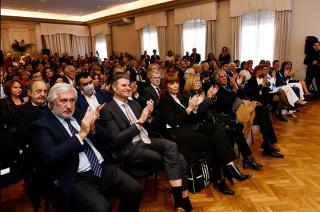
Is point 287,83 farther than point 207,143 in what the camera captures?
Yes

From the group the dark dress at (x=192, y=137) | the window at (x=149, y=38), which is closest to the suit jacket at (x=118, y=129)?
the dark dress at (x=192, y=137)

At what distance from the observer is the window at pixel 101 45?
15.1 metres

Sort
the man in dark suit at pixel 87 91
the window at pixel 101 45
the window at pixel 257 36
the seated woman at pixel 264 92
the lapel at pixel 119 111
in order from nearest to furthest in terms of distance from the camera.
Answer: the lapel at pixel 119 111 → the man in dark suit at pixel 87 91 → the seated woman at pixel 264 92 → the window at pixel 257 36 → the window at pixel 101 45

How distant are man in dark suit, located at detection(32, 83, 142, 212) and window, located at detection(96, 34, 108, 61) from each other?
13.8 m

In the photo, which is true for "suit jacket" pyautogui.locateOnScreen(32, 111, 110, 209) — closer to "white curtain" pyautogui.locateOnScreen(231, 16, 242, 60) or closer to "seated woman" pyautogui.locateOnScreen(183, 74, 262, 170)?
"seated woman" pyautogui.locateOnScreen(183, 74, 262, 170)

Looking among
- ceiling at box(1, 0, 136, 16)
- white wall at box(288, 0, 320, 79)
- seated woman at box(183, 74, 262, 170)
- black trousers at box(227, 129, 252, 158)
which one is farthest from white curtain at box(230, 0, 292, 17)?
black trousers at box(227, 129, 252, 158)

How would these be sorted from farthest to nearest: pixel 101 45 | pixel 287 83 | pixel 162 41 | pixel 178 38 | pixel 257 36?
pixel 101 45 < pixel 162 41 < pixel 178 38 < pixel 257 36 < pixel 287 83

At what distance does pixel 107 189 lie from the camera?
1817mm

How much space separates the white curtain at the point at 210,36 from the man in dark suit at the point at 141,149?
7.80 m

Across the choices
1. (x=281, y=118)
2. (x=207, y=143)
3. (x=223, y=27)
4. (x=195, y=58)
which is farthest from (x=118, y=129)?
(x=223, y=27)

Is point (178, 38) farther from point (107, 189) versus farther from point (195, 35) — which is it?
point (107, 189)

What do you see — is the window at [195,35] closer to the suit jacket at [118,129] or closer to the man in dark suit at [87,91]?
the man in dark suit at [87,91]

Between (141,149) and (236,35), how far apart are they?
7.55 meters

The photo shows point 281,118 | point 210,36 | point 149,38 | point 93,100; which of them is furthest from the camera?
point 149,38
